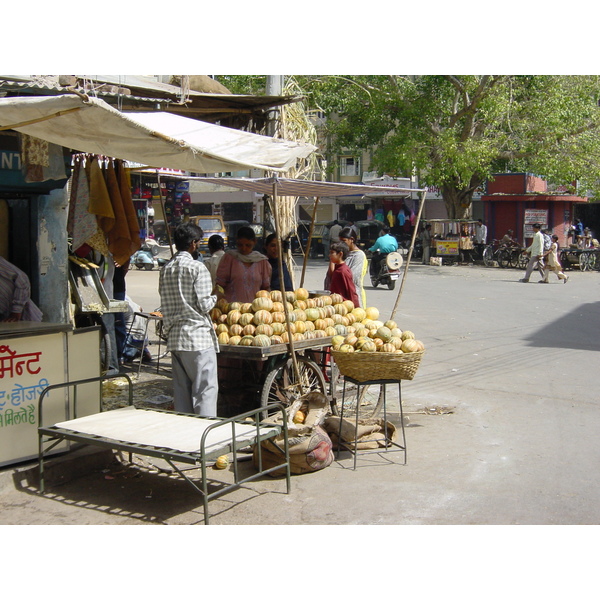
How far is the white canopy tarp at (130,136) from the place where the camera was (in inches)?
177

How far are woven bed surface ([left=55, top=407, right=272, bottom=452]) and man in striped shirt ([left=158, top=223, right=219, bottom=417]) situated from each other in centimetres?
46

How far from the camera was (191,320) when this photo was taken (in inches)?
222

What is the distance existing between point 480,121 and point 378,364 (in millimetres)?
22350

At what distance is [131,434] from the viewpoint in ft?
15.8

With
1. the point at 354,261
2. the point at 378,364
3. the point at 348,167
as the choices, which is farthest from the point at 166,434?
Result: the point at 348,167

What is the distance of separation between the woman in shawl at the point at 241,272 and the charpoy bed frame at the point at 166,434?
1.99 m

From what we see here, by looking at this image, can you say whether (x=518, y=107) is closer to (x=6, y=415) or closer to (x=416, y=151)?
(x=416, y=151)

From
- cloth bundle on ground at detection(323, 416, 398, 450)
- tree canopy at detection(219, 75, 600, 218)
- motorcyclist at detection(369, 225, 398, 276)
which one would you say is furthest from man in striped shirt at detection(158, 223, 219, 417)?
tree canopy at detection(219, 75, 600, 218)

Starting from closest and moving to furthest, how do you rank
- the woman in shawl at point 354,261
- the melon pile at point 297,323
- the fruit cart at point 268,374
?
the melon pile at point 297,323, the fruit cart at point 268,374, the woman in shawl at point 354,261

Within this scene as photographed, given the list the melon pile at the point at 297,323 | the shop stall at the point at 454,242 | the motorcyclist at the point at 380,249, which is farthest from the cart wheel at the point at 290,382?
the shop stall at the point at 454,242

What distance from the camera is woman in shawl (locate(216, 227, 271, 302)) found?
718 centimetres

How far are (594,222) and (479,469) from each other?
108 ft

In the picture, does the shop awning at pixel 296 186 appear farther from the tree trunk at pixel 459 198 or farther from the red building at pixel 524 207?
the red building at pixel 524 207

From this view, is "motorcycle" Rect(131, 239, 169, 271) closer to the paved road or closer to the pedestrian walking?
Answer: the pedestrian walking
